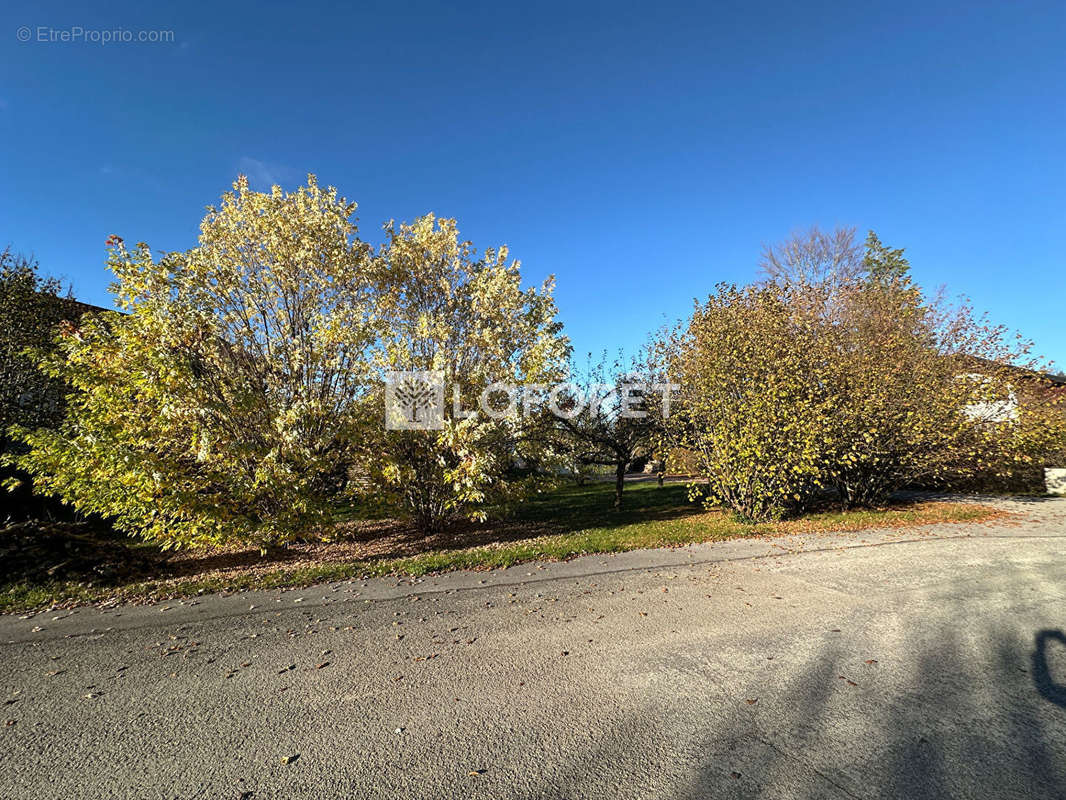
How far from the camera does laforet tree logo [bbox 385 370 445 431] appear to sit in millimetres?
9047

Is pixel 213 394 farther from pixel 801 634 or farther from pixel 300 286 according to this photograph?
pixel 801 634

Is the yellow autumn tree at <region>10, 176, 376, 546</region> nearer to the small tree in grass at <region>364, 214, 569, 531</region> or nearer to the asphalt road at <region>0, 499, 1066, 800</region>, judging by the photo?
the small tree in grass at <region>364, 214, 569, 531</region>

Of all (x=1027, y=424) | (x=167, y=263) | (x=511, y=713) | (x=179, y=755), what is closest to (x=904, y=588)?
(x=511, y=713)

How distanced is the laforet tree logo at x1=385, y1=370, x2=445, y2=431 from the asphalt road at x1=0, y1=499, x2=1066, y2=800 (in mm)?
3602

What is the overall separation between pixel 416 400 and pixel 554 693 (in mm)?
6522

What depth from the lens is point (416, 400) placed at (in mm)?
9188

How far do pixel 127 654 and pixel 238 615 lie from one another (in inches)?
43.2

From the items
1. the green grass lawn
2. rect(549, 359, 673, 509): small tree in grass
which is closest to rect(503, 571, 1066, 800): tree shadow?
the green grass lawn

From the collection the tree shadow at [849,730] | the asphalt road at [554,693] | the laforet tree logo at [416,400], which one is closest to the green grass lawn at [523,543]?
the asphalt road at [554,693]

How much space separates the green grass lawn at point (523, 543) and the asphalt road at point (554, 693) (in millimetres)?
855
